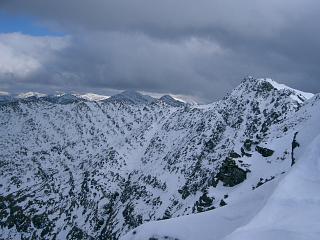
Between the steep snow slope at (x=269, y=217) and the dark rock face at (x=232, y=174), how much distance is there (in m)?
47.7

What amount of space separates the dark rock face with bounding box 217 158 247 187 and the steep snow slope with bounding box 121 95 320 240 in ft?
157

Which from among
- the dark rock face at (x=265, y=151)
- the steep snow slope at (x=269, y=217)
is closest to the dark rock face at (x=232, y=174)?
the dark rock face at (x=265, y=151)

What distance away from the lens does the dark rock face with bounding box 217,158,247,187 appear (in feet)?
253

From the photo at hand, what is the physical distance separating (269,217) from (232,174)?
186 feet

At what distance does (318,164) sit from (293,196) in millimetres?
4801

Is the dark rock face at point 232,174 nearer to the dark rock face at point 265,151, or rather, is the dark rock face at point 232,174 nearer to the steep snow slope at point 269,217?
the dark rock face at point 265,151

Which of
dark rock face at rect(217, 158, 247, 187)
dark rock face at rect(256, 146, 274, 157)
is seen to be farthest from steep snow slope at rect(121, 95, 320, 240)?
dark rock face at rect(217, 158, 247, 187)

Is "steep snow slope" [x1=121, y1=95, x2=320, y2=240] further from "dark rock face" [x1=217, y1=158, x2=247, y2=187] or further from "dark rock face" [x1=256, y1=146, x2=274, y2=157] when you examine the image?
"dark rock face" [x1=217, y1=158, x2=247, y2=187]

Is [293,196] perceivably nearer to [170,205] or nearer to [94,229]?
[170,205]

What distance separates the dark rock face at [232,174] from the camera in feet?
253

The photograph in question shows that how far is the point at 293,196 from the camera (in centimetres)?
2330

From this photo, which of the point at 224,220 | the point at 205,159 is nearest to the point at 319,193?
the point at 224,220

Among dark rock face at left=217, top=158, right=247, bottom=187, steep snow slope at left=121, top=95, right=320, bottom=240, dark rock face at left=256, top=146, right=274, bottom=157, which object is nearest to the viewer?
steep snow slope at left=121, top=95, right=320, bottom=240

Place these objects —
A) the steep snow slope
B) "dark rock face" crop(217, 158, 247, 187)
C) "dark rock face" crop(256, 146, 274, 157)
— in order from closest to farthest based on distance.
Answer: the steep snow slope
"dark rock face" crop(256, 146, 274, 157)
"dark rock face" crop(217, 158, 247, 187)
